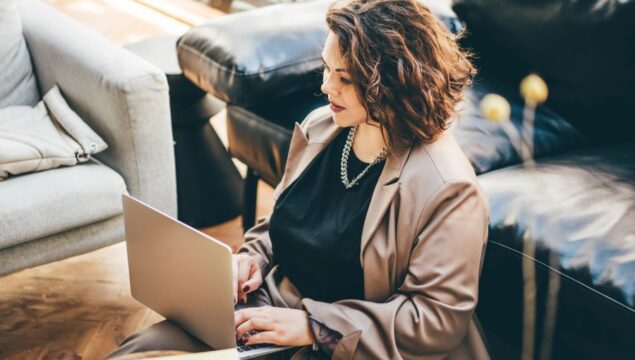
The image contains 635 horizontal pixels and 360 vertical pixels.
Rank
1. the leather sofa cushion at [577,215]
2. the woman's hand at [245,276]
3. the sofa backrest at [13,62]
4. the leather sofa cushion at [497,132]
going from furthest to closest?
the sofa backrest at [13,62]
the leather sofa cushion at [497,132]
the woman's hand at [245,276]
the leather sofa cushion at [577,215]

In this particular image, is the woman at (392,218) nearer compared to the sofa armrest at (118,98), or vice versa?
the woman at (392,218)

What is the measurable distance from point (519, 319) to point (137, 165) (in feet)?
3.28

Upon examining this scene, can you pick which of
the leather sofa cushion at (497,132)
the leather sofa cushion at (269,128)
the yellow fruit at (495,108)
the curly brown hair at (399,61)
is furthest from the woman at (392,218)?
the leather sofa cushion at (269,128)

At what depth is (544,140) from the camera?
1551 millimetres

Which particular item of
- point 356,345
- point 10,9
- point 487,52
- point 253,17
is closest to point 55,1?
point 10,9

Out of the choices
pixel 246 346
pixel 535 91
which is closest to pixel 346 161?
pixel 246 346

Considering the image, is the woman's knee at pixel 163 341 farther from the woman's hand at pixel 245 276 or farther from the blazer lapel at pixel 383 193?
the blazer lapel at pixel 383 193

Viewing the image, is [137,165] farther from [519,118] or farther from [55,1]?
[55,1]

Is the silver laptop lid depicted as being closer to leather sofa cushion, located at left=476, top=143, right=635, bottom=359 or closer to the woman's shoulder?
the woman's shoulder

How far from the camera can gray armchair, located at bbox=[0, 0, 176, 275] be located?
1.54m

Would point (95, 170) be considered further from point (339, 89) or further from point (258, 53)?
point (339, 89)

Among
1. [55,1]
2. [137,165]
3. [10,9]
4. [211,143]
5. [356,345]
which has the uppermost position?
[10,9]

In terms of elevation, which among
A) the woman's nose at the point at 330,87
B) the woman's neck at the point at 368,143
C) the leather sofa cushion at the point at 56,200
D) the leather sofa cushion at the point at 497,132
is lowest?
the leather sofa cushion at the point at 56,200

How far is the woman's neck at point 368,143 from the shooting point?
3.81 ft
